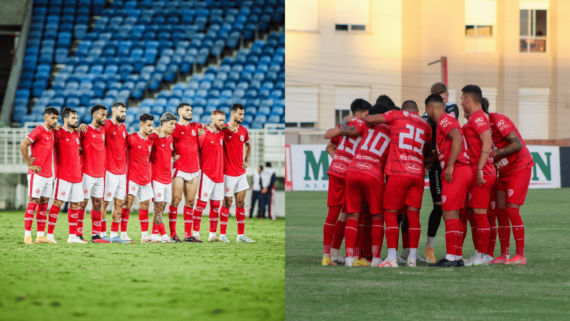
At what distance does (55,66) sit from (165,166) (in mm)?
13330

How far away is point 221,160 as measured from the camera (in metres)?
8.48

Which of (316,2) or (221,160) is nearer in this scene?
(221,160)

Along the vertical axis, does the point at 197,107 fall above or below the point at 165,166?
above

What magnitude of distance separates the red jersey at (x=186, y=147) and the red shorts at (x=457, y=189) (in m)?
3.85

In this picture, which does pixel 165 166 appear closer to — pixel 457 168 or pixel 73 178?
pixel 73 178

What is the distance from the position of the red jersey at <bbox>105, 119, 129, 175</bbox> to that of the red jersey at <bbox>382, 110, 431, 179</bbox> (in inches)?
160

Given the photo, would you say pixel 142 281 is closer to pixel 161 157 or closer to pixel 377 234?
pixel 377 234

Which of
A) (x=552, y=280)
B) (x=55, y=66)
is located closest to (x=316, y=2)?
(x=55, y=66)

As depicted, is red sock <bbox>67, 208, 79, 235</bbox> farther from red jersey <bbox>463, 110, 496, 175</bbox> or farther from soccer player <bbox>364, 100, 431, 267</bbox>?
red jersey <bbox>463, 110, 496, 175</bbox>

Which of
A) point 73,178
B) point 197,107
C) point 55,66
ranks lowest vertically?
point 73,178

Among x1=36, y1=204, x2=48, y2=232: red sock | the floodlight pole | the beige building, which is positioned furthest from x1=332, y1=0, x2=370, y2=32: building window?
x1=36, y1=204, x2=48, y2=232: red sock

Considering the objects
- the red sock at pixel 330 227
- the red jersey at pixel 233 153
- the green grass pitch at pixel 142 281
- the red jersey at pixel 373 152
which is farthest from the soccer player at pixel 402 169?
the red jersey at pixel 233 153

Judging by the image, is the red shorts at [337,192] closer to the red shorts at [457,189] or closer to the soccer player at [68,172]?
Answer: the red shorts at [457,189]

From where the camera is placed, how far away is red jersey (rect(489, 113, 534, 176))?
580 cm
